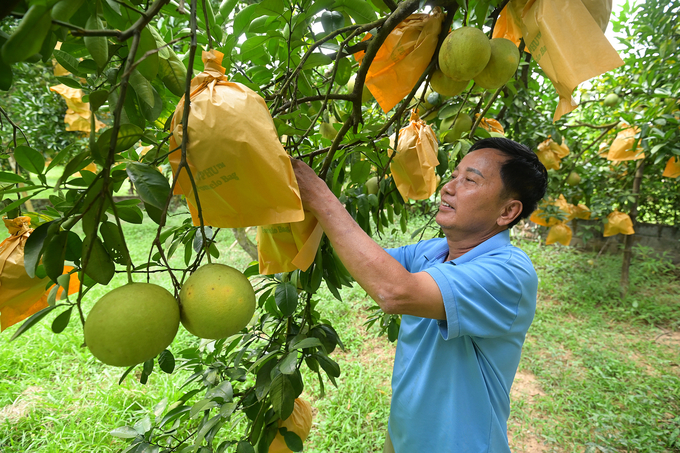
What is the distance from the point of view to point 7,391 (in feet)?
8.59

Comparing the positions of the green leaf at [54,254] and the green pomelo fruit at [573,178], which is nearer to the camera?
the green leaf at [54,254]

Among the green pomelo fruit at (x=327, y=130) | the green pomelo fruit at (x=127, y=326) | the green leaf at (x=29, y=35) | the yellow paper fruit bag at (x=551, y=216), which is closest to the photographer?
the green leaf at (x=29, y=35)

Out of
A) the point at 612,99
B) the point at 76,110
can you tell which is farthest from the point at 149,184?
the point at 612,99

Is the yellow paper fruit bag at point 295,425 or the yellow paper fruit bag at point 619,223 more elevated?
the yellow paper fruit bag at point 619,223

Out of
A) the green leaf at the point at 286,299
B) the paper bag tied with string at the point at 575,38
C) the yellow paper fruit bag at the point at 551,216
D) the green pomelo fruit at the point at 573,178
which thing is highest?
the paper bag tied with string at the point at 575,38

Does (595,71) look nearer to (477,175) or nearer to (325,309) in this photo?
(477,175)

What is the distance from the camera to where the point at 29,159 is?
0.78 metres

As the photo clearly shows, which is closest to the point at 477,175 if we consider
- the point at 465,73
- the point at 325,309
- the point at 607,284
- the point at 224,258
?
the point at 465,73

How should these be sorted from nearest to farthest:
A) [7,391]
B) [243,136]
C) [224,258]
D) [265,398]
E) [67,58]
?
[243,136], [67,58], [265,398], [7,391], [224,258]

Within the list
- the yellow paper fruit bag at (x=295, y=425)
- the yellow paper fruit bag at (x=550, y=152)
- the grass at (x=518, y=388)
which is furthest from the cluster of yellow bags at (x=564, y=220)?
the yellow paper fruit bag at (x=295, y=425)

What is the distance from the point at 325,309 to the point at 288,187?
3.52m

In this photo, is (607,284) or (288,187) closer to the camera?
(288,187)

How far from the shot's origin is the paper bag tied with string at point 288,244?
92 cm

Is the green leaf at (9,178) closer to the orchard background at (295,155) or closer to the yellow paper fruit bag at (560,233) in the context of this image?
the orchard background at (295,155)
